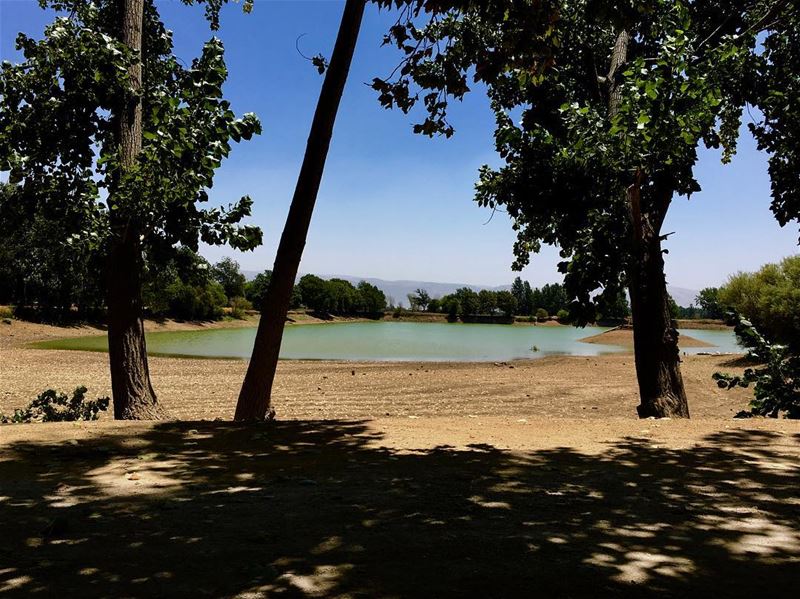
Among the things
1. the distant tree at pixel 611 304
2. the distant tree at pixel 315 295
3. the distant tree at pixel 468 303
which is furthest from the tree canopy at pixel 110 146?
the distant tree at pixel 468 303

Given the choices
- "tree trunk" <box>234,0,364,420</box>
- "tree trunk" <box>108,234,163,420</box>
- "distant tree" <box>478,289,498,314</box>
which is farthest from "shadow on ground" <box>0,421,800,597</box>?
"distant tree" <box>478,289,498,314</box>

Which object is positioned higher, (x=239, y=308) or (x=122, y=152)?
(x=122, y=152)

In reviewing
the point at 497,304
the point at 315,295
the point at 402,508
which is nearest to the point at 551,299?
the point at 497,304

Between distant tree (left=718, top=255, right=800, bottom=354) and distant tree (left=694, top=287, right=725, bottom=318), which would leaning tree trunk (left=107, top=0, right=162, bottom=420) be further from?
distant tree (left=718, top=255, right=800, bottom=354)

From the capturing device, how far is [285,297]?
Answer: 27.7 feet

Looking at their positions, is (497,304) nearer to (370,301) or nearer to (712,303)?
(370,301)

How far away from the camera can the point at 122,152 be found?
8.77 metres

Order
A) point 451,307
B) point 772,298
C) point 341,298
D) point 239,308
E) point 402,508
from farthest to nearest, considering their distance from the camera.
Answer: point 451,307 < point 341,298 < point 239,308 < point 772,298 < point 402,508

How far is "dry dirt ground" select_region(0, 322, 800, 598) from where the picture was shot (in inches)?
119

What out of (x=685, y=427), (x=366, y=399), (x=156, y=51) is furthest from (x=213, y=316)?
(x=685, y=427)

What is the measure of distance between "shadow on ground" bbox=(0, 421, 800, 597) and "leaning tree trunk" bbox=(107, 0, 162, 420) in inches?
92.6

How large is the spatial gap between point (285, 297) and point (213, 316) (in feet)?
246

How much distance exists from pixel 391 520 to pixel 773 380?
9.00 m

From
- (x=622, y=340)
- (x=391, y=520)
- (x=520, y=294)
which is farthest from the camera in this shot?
(x=520, y=294)
